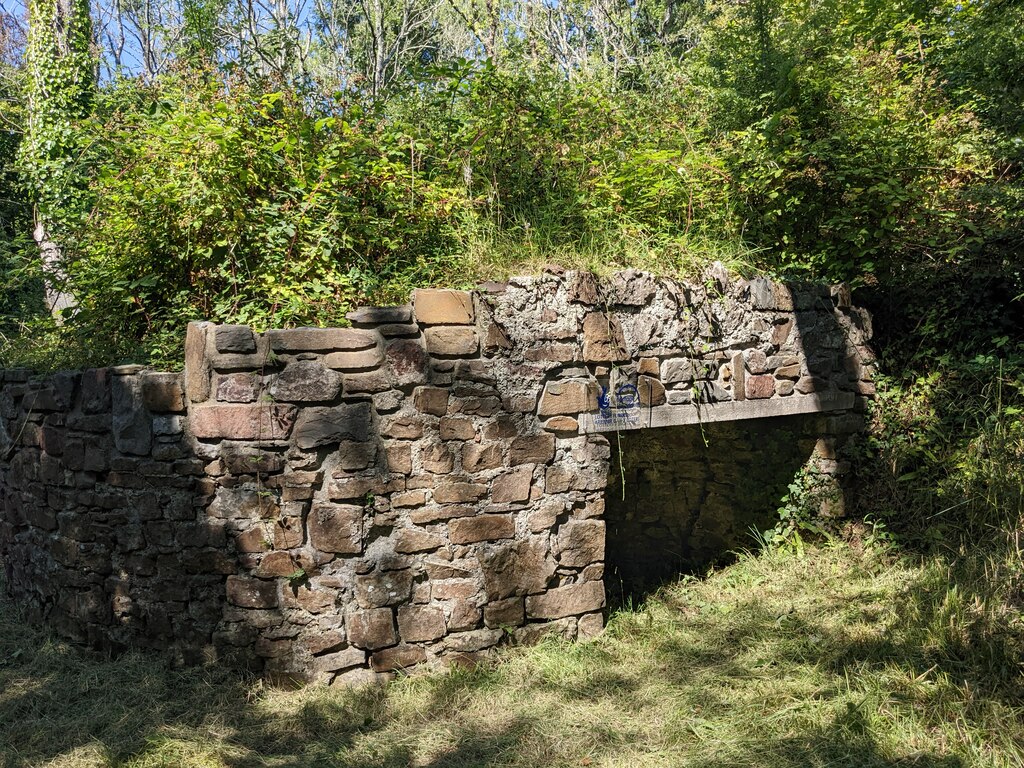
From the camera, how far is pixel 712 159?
5.55 m

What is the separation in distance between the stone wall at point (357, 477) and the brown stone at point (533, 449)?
1 centimetres

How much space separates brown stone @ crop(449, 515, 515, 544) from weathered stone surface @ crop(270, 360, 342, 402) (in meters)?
0.95

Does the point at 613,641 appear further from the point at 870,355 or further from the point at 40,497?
the point at 40,497

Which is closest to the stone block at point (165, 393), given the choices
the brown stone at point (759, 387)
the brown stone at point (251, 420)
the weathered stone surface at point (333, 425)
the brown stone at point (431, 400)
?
the brown stone at point (251, 420)

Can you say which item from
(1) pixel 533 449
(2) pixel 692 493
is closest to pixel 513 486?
(1) pixel 533 449

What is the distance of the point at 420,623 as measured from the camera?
3.91 m

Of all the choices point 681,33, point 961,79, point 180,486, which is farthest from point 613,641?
point 681,33

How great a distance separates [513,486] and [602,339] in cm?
98

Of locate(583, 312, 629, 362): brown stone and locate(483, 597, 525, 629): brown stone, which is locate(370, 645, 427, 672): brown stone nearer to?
locate(483, 597, 525, 629): brown stone

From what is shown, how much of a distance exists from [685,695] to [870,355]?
10.1 feet

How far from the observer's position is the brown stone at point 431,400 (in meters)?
3.89

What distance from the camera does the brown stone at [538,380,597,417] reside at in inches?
165

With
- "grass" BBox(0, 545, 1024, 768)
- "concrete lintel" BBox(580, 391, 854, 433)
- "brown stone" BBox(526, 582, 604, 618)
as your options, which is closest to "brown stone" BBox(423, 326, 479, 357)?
"concrete lintel" BBox(580, 391, 854, 433)

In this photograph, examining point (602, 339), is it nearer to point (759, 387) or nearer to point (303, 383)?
point (759, 387)
